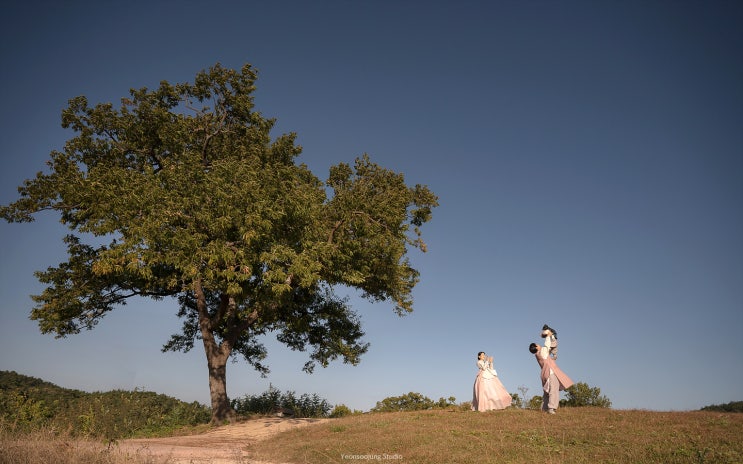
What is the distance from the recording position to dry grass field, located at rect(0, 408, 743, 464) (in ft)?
30.9

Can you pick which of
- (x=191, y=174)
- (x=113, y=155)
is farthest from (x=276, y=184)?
(x=113, y=155)

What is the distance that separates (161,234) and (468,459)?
40.0ft

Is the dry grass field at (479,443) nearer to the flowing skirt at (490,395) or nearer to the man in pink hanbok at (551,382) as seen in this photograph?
the man in pink hanbok at (551,382)

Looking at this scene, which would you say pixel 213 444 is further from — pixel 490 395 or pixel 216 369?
pixel 490 395

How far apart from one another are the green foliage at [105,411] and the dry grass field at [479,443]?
5.21 metres

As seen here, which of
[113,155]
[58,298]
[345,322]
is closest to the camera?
[58,298]

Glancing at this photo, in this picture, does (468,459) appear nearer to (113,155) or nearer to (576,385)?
(576,385)

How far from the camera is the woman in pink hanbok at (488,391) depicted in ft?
65.9

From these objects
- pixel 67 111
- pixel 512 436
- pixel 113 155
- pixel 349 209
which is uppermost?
pixel 67 111

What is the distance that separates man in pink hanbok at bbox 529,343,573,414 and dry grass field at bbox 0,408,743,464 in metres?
1.06

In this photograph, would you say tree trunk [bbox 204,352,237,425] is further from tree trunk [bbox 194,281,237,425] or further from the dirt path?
the dirt path

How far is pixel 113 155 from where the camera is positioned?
2128 cm

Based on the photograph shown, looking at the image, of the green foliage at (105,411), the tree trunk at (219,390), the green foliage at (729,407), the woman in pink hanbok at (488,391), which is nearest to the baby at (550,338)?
the woman in pink hanbok at (488,391)

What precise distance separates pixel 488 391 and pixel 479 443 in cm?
897
